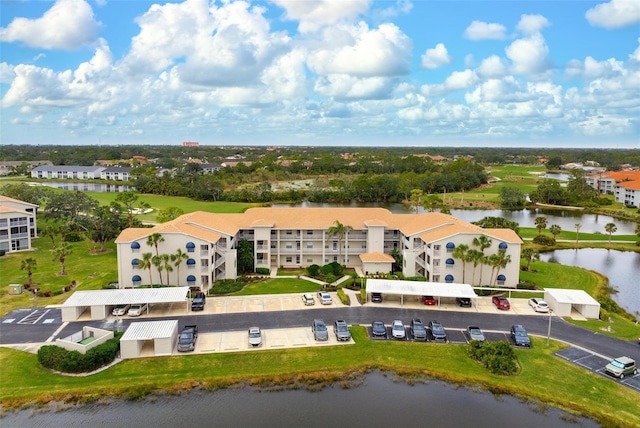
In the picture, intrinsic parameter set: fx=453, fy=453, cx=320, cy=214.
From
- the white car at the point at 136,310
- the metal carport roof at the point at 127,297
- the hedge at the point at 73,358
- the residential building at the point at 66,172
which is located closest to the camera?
the hedge at the point at 73,358

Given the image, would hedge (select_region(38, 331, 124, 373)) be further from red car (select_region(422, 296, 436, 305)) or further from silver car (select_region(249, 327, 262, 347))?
red car (select_region(422, 296, 436, 305))

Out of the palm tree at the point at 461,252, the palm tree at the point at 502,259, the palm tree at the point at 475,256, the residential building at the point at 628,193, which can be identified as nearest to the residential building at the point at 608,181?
the residential building at the point at 628,193

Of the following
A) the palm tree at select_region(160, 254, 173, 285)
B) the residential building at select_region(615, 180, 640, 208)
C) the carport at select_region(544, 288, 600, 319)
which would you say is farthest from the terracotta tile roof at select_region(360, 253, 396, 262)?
the residential building at select_region(615, 180, 640, 208)

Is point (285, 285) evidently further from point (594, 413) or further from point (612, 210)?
point (612, 210)

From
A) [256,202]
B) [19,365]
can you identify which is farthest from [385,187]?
[19,365]

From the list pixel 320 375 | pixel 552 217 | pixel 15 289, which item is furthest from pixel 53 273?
pixel 552 217

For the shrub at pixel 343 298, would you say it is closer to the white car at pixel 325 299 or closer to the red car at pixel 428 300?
the white car at pixel 325 299

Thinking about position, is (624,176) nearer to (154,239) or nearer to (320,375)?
(320,375)
